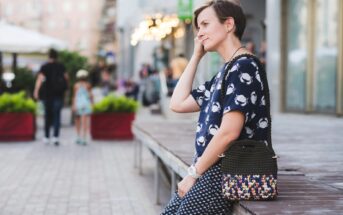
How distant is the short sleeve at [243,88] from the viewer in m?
3.35

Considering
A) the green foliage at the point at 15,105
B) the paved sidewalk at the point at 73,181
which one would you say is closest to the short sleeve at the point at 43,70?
the green foliage at the point at 15,105

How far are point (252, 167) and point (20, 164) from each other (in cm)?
900

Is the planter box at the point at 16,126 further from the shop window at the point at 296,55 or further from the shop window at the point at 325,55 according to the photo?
the shop window at the point at 325,55

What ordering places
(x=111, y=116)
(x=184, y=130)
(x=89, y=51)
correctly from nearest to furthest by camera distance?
(x=184, y=130) → (x=111, y=116) → (x=89, y=51)

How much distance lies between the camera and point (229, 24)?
356 centimetres

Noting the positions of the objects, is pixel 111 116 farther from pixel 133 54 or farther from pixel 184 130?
pixel 133 54

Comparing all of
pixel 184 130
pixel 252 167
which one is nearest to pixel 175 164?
pixel 252 167

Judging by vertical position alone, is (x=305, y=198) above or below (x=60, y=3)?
below

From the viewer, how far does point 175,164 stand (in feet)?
19.7

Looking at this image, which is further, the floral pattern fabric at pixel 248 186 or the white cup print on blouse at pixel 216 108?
the white cup print on blouse at pixel 216 108

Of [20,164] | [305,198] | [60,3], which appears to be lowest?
[20,164]

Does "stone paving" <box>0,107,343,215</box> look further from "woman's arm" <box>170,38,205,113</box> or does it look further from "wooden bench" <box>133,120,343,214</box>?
"woman's arm" <box>170,38,205,113</box>

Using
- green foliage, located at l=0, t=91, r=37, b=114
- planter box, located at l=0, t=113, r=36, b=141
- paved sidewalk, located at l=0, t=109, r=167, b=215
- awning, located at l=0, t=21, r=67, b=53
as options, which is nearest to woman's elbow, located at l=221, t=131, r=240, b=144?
paved sidewalk, located at l=0, t=109, r=167, b=215

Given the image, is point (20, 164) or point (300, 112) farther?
point (300, 112)
